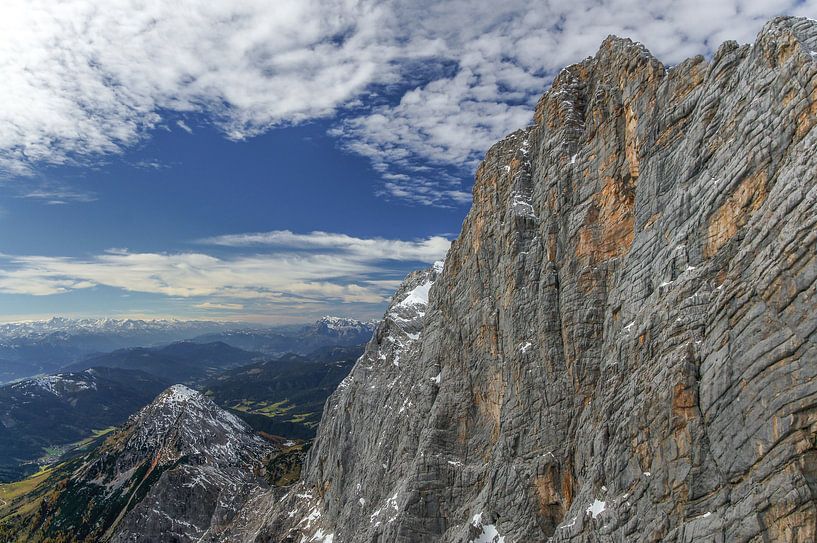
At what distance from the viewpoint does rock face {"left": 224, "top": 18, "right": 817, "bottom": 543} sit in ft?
91.3

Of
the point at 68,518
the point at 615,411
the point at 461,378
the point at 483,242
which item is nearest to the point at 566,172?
the point at 483,242

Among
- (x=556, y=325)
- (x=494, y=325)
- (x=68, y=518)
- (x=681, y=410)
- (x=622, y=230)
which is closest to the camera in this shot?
(x=681, y=410)

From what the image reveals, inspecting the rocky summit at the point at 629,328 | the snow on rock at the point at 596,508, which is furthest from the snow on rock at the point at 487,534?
the snow on rock at the point at 596,508

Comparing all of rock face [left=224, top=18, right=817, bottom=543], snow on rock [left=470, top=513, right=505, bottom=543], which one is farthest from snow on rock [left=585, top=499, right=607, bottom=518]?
snow on rock [left=470, top=513, right=505, bottom=543]

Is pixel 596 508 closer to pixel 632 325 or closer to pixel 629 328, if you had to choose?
pixel 629 328

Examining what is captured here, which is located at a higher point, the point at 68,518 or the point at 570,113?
the point at 570,113

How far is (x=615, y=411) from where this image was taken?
131ft

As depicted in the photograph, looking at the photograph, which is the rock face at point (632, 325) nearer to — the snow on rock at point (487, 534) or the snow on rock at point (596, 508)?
the snow on rock at point (596, 508)

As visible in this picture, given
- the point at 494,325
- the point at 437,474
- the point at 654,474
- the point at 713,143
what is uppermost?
the point at 713,143

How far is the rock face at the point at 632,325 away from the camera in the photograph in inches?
1096

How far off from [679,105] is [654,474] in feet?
109

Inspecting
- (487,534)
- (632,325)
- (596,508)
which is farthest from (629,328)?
(487,534)

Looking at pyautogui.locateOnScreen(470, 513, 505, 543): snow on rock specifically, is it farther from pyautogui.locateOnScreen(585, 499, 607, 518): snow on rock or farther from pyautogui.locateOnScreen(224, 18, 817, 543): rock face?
pyautogui.locateOnScreen(585, 499, 607, 518): snow on rock

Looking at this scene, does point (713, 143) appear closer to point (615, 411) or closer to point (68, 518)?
point (615, 411)
